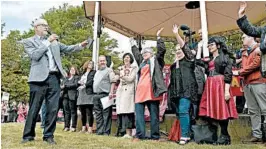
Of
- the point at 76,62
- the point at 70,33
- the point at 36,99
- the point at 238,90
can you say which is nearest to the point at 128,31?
the point at 238,90

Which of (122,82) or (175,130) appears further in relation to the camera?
(122,82)

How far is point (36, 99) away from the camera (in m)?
4.38

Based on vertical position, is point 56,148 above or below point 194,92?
below

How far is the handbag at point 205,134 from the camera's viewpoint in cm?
469

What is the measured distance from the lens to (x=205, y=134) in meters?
4.73

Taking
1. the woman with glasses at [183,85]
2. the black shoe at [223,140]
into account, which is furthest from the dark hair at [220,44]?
the black shoe at [223,140]

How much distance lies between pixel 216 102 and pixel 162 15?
25.6 feet

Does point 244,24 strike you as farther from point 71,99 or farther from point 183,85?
point 71,99

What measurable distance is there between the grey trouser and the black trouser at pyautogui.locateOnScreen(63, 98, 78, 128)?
3.54m

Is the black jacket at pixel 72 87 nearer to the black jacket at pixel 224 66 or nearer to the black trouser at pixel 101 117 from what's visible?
the black trouser at pixel 101 117

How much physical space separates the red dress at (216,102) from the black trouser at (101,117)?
6.54 feet

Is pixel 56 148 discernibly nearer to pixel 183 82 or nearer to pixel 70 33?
pixel 183 82

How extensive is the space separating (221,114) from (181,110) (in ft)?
1.77

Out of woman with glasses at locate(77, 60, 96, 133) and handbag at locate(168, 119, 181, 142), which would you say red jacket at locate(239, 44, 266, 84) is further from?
woman with glasses at locate(77, 60, 96, 133)
